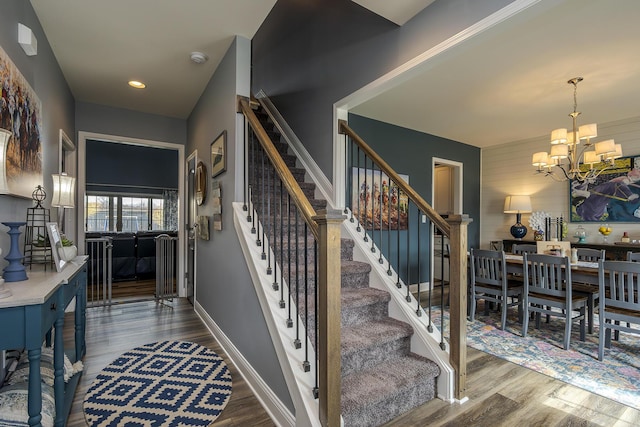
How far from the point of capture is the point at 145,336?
320 cm

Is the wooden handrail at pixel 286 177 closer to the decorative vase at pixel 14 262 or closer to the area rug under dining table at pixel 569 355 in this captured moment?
the decorative vase at pixel 14 262

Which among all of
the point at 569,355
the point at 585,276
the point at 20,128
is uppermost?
the point at 20,128

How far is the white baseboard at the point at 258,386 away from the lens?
1816 mm

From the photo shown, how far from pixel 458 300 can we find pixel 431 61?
1721mm

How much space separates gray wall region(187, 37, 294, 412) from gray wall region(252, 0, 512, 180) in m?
1.02

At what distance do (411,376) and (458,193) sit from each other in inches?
190

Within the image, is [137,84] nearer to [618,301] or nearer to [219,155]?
[219,155]

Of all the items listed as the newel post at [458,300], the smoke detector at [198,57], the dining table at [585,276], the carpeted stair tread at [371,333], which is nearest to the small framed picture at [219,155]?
the smoke detector at [198,57]

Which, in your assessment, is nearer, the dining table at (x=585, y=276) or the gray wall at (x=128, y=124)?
the dining table at (x=585, y=276)

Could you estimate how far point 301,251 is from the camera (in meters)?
2.74

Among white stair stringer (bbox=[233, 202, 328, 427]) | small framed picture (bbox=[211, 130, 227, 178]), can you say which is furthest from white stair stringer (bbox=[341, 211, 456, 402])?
small framed picture (bbox=[211, 130, 227, 178])

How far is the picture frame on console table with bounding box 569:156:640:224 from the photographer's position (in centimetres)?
452

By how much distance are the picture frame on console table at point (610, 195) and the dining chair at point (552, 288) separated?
2350 millimetres

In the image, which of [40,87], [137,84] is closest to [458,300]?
[40,87]
